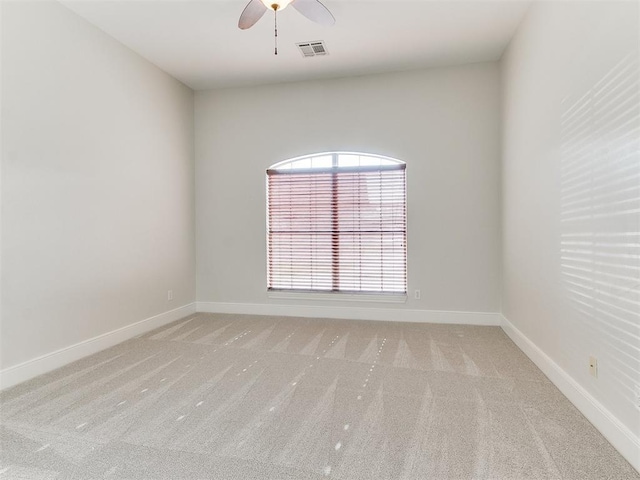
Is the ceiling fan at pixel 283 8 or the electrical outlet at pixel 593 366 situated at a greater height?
the ceiling fan at pixel 283 8

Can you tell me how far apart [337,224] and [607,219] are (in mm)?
2912

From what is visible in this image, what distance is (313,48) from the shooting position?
141 inches

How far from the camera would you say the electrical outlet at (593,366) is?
6.34ft

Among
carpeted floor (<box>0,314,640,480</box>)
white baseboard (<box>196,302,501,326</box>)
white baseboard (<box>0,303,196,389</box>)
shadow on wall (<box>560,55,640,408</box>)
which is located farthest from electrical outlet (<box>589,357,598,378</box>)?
white baseboard (<box>0,303,196,389</box>)

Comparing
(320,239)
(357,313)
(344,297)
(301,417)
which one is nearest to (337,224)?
(320,239)

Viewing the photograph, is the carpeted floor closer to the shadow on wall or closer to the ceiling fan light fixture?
the shadow on wall

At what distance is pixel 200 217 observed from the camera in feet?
15.6

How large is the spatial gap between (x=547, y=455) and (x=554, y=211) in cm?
159

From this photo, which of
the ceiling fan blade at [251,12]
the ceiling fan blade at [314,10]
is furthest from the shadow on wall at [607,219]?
the ceiling fan blade at [251,12]

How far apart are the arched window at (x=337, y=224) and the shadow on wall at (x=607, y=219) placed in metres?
2.11

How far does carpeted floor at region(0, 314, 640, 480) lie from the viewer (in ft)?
5.29

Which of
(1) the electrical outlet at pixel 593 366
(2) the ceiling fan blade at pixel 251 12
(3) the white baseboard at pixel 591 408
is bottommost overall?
(3) the white baseboard at pixel 591 408

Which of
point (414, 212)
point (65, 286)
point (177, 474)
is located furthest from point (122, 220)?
point (414, 212)

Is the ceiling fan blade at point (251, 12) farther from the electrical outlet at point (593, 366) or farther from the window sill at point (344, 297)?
the electrical outlet at point (593, 366)
